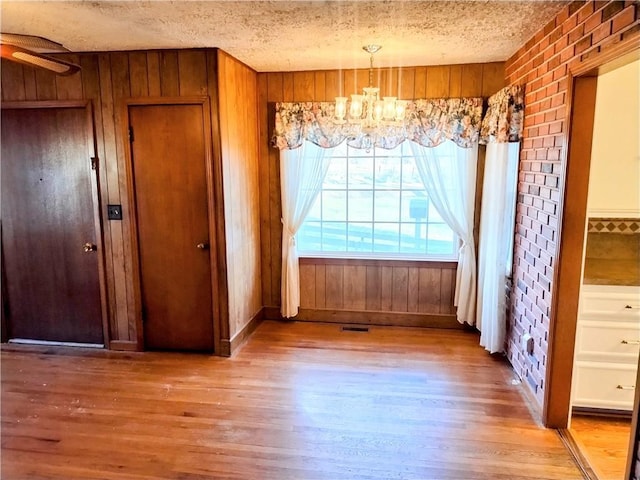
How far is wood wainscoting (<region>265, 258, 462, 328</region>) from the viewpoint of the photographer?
4.09 metres

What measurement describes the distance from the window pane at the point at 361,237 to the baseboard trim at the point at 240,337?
3.74 ft

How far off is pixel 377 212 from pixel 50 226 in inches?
112

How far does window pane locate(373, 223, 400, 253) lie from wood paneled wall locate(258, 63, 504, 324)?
0.17m

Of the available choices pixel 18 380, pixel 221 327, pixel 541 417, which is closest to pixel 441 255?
pixel 541 417

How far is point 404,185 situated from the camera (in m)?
4.05

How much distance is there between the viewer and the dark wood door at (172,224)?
10.9 feet

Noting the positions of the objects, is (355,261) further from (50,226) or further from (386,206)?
(50,226)

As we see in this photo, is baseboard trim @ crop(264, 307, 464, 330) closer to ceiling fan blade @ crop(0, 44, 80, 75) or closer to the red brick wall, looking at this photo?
the red brick wall

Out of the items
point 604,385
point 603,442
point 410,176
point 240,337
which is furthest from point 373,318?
point 603,442

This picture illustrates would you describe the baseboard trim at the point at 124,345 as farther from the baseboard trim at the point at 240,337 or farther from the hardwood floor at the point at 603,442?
the hardwood floor at the point at 603,442

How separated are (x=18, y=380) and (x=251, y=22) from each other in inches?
118

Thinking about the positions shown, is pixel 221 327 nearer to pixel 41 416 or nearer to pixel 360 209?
pixel 41 416

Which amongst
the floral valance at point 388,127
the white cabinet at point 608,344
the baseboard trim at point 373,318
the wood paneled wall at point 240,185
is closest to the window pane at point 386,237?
the baseboard trim at point 373,318

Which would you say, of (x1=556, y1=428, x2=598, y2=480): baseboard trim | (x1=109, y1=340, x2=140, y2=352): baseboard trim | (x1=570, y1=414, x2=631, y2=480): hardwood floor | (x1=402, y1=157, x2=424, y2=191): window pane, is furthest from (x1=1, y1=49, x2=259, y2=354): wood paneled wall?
(x1=570, y1=414, x2=631, y2=480): hardwood floor
